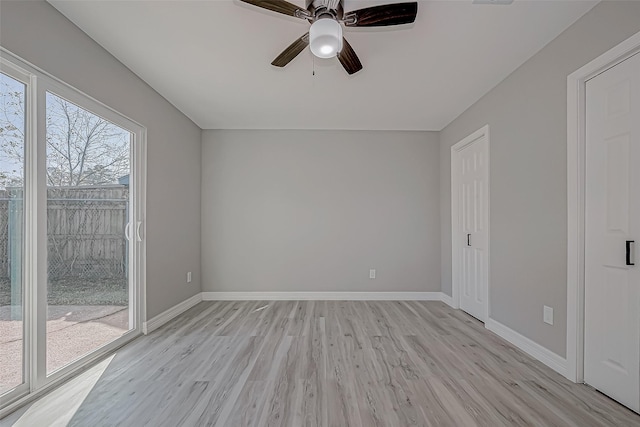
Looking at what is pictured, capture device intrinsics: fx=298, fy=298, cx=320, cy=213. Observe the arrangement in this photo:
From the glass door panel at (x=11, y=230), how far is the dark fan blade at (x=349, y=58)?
2.07 m

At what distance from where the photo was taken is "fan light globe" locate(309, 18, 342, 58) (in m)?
1.72

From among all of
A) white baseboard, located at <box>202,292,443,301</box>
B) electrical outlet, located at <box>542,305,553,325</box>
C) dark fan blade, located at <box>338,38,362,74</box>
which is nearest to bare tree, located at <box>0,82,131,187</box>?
dark fan blade, located at <box>338,38,362,74</box>

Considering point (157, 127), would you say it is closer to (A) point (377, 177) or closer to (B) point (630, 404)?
(A) point (377, 177)

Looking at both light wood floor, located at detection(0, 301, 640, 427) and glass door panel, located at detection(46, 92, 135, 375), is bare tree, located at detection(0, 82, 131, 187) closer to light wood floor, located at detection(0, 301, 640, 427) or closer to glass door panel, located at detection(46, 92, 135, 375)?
glass door panel, located at detection(46, 92, 135, 375)

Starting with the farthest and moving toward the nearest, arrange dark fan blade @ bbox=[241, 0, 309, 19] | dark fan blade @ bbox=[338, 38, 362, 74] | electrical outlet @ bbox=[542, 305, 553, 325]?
electrical outlet @ bbox=[542, 305, 553, 325] → dark fan blade @ bbox=[338, 38, 362, 74] → dark fan blade @ bbox=[241, 0, 309, 19]

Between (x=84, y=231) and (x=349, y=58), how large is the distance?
246 cm

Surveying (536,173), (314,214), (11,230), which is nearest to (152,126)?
(11,230)

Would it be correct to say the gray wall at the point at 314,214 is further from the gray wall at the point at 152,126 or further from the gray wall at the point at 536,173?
the gray wall at the point at 536,173

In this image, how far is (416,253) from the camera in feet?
14.7

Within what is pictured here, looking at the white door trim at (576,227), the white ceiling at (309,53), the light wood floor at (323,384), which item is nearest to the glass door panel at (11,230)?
the light wood floor at (323,384)

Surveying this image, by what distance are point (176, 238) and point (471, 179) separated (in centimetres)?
372

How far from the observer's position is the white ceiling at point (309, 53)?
79.5 inches

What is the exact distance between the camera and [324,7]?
174 centimetres

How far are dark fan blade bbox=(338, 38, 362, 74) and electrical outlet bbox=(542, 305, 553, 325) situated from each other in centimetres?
242
